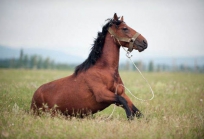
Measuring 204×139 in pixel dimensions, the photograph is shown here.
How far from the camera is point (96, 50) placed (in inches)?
262

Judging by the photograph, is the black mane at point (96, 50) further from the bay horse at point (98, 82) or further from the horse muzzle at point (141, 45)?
the horse muzzle at point (141, 45)

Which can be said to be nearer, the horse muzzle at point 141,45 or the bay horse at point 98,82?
the bay horse at point 98,82

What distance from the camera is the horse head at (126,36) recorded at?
21.3 ft

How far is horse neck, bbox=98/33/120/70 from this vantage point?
6477 mm

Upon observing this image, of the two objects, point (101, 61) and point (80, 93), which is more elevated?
point (101, 61)

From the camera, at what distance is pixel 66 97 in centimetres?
641

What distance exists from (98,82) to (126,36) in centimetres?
133

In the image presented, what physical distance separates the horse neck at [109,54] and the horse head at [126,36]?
0.13m

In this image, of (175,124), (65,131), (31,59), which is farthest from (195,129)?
(31,59)

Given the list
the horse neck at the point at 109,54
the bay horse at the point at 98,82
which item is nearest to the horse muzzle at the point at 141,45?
the bay horse at the point at 98,82

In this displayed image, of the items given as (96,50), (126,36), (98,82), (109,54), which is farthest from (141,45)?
(98,82)

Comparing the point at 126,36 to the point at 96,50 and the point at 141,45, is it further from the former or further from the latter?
the point at 96,50

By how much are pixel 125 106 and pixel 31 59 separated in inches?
Result: 4133

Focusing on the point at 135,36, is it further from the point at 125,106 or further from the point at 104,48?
the point at 125,106
